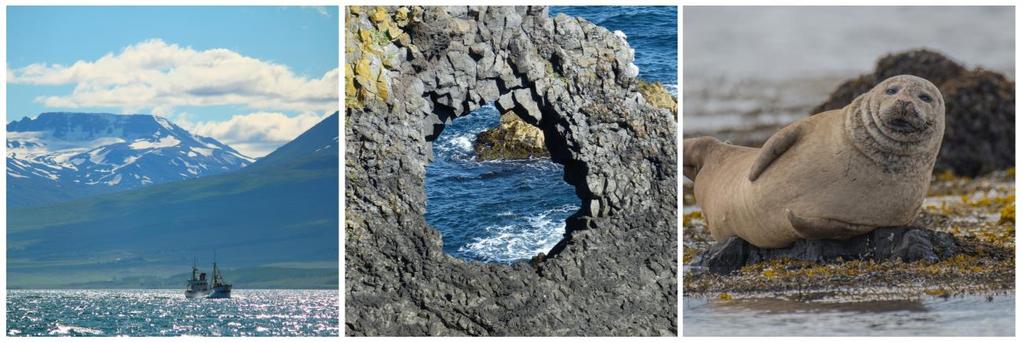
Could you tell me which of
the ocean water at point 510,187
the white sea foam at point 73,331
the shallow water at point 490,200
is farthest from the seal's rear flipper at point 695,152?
the white sea foam at point 73,331

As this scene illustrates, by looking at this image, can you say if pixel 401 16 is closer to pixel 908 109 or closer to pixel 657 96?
pixel 657 96

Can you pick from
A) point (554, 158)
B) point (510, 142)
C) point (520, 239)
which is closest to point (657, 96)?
point (554, 158)

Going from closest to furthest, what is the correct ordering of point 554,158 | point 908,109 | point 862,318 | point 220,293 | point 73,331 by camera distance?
point 908,109 < point 862,318 < point 73,331 < point 220,293 < point 554,158

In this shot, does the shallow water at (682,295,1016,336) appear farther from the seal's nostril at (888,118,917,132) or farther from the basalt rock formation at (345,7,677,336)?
the seal's nostril at (888,118,917,132)

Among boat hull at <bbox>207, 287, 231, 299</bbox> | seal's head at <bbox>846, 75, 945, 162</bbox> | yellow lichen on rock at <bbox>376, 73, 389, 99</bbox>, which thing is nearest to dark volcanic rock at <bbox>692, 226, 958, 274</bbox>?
seal's head at <bbox>846, 75, 945, 162</bbox>
